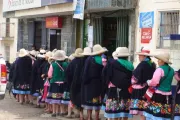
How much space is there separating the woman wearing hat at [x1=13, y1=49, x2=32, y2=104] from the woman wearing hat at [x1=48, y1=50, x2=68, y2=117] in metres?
1.96

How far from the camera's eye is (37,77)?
1117 centimetres

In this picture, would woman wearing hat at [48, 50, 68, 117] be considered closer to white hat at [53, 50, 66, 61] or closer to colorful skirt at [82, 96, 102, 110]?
white hat at [53, 50, 66, 61]

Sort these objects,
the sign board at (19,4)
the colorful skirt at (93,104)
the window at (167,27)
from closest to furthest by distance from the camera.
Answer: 1. the colorful skirt at (93,104)
2. the window at (167,27)
3. the sign board at (19,4)

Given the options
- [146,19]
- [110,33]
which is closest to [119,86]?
[146,19]

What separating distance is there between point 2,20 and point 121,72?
55.4ft

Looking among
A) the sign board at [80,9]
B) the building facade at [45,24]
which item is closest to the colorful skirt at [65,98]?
the sign board at [80,9]

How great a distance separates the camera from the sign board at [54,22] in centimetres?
1656

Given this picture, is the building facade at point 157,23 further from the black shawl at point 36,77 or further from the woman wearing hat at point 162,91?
the woman wearing hat at point 162,91

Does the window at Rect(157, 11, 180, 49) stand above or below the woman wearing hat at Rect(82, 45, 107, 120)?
above

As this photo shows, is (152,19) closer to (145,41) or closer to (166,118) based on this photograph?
(145,41)

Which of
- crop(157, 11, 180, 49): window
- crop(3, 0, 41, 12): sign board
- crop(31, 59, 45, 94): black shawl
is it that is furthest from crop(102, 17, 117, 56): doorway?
crop(31, 59, 45, 94): black shawl

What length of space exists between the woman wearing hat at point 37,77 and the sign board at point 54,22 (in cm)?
543

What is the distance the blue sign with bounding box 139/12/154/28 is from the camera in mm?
11484

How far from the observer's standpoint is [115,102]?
790cm
